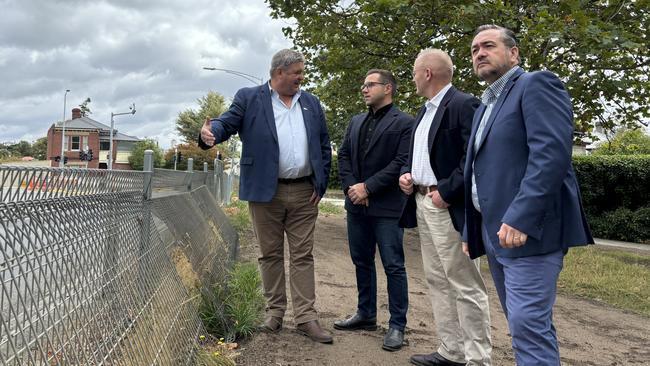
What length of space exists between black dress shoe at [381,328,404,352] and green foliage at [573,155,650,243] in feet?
45.3

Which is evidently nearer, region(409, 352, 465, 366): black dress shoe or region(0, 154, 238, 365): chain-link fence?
A: region(0, 154, 238, 365): chain-link fence

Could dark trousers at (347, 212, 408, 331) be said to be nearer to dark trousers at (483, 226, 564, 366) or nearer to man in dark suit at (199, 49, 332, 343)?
man in dark suit at (199, 49, 332, 343)

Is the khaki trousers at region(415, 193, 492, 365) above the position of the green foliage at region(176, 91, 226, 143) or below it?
below

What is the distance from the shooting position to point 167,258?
3709 millimetres

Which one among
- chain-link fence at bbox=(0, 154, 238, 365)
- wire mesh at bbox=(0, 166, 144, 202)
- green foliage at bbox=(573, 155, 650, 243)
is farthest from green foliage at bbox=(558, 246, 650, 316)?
wire mesh at bbox=(0, 166, 144, 202)

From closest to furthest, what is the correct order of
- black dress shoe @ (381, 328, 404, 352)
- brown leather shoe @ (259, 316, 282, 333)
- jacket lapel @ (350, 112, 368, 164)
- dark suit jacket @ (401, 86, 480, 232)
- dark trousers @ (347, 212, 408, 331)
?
1. dark suit jacket @ (401, 86, 480, 232)
2. black dress shoe @ (381, 328, 404, 352)
3. dark trousers @ (347, 212, 408, 331)
4. brown leather shoe @ (259, 316, 282, 333)
5. jacket lapel @ (350, 112, 368, 164)

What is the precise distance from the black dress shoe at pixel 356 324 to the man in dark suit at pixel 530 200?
70.2 inches

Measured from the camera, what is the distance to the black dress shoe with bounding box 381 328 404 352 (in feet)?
13.0

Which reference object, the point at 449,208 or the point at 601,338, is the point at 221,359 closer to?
the point at 449,208

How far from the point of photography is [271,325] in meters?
4.22

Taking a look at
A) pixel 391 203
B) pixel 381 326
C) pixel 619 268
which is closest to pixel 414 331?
pixel 381 326

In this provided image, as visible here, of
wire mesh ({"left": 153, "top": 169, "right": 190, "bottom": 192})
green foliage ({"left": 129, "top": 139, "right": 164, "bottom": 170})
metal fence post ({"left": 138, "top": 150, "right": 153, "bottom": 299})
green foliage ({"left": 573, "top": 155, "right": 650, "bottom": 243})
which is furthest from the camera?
green foliage ({"left": 129, "top": 139, "right": 164, "bottom": 170})

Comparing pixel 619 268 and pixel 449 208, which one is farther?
pixel 619 268

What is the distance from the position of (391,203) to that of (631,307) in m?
4.23
